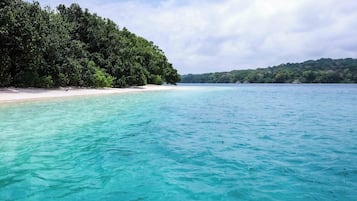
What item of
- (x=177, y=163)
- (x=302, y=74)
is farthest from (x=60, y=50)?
(x=302, y=74)

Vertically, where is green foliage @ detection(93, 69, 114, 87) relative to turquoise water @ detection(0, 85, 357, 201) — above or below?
above

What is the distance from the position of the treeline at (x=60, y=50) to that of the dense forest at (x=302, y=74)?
276 feet

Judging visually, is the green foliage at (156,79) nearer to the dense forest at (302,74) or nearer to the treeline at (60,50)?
the treeline at (60,50)

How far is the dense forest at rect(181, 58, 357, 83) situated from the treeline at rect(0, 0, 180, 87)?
84107mm

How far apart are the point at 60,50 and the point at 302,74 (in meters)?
111

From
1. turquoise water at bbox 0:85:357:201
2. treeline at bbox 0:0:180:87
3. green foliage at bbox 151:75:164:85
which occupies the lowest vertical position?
turquoise water at bbox 0:85:357:201

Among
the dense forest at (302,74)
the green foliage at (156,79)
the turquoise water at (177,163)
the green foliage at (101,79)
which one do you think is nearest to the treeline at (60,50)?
the green foliage at (101,79)

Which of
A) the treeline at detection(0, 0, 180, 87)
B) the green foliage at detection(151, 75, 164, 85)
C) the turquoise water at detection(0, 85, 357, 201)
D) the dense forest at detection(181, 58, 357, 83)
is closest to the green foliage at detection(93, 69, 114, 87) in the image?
the treeline at detection(0, 0, 180, 87)

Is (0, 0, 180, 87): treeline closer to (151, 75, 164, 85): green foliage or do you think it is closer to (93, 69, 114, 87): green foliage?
(93, 69, 114, 87): green foliage

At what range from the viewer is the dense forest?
118644mm

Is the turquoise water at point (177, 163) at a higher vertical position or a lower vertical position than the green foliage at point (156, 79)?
lower

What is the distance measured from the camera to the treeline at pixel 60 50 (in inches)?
1036

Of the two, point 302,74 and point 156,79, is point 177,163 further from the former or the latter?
point 302,74

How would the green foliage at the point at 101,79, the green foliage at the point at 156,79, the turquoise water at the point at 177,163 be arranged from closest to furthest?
the turquoise water at the point at 177,163 < the green foliage at the point at 101,79 < the green foliage at the point at 156,79
